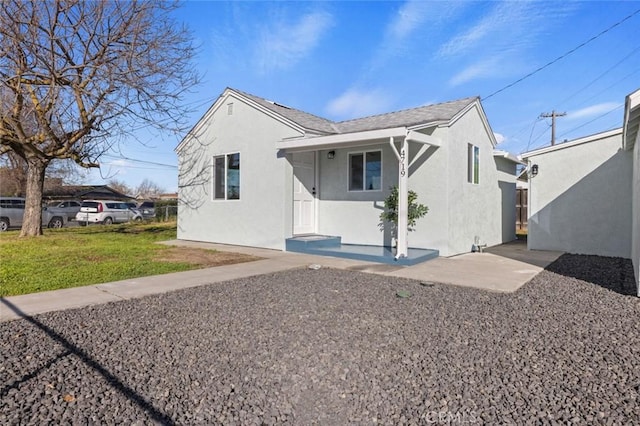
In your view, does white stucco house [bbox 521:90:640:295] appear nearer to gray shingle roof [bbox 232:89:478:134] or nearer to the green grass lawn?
gray shingle roof [bbox 232:89:478:134]

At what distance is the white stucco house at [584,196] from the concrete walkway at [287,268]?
3.05 feet

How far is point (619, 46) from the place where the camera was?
12203 millimetres

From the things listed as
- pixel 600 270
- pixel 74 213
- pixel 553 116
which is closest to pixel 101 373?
pixel 600 270

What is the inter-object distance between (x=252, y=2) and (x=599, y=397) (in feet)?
36.6

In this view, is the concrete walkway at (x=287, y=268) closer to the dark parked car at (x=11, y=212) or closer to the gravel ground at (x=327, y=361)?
the gravel ground at (x=327, y=361)

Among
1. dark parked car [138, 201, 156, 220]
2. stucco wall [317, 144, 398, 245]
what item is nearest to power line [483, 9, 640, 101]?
stucco wall [317, 144, 398, 245]

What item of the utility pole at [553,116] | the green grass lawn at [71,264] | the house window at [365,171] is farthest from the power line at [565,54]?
the utility pole at [553,116]

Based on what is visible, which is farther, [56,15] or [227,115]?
[227,115]

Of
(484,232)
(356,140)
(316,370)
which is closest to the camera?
(316,370)

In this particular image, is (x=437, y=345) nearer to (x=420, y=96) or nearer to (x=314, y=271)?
(x=314, y=271)

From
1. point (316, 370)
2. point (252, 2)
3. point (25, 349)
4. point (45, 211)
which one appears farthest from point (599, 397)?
point (45, 211)

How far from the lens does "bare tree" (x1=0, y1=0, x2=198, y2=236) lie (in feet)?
31.0

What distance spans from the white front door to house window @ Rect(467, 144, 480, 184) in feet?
14.5

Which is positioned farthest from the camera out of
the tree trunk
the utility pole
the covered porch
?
the utility pole
